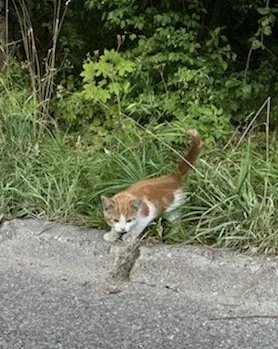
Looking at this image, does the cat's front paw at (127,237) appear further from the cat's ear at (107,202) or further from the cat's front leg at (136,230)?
the cat's ear at (107,202)

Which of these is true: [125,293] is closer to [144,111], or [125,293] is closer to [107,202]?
[107,202]

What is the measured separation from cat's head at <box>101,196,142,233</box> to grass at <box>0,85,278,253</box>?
0.77 feet

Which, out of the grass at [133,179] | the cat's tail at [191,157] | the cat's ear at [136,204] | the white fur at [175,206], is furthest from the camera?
the cat's tail at [191,157]

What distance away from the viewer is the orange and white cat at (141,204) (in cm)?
382

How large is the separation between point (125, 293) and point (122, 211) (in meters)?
0.43

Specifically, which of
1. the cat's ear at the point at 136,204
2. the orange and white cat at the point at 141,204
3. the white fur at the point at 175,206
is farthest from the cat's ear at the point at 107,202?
the white fur at the point at 175,206

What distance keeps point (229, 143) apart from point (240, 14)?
6.89 feet

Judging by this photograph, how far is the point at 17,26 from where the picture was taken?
642 centimetres

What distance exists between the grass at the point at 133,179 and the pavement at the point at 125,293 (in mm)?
130

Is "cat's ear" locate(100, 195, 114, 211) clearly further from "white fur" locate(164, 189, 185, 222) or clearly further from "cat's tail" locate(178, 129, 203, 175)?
"cat's tail" locate(178, 129, 203, 175)

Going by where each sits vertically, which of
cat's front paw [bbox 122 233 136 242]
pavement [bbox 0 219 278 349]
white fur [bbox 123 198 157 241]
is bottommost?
pavement [bbox 0 219 278 349]

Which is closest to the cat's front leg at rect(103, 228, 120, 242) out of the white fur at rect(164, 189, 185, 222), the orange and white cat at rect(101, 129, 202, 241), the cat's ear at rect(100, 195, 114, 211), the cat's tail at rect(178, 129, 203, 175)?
the orange and white cat at rect(101, 129, 202, 241)

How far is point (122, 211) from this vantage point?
→ 150 inches

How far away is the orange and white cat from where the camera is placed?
3.82m
